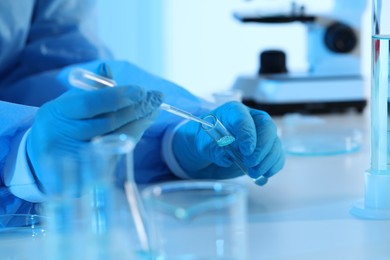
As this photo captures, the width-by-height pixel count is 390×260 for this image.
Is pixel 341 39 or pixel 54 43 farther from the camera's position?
pixel 341 39

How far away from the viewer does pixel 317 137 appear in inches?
66.1

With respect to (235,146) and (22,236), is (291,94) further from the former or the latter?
(22,236)

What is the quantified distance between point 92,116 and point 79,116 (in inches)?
0.7

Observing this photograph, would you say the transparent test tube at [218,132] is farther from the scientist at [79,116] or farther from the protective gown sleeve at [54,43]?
the protective gown sleeve at [54,43]

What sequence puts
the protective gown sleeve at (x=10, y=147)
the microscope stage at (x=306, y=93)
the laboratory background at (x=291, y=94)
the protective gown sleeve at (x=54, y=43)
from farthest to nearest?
the microscope stage at (x=306, y=93), the protective gown sleeve at (x=54, y=43), the protective gown sleeve at (x=10, y=147), the laboratory background at (x=291, y=94)

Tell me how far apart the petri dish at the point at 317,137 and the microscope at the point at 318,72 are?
0.27 feet

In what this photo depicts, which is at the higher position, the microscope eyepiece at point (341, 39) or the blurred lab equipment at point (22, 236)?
the microscope eyepiece at point (341, 39)

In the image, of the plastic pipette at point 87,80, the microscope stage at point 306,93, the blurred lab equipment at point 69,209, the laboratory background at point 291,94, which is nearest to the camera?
the blurred lab equipment at point 69,209

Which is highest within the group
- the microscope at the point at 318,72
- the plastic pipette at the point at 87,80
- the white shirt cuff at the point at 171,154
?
the microscope at the point at 318,72

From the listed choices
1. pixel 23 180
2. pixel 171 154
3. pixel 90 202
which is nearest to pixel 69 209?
pixel 90 202

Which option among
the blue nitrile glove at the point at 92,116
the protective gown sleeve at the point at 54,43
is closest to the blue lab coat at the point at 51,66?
the protective gown sleeve at the point at 54,43

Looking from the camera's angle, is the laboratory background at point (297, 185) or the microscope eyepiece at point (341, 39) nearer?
the laboratory background at point (297, 185)

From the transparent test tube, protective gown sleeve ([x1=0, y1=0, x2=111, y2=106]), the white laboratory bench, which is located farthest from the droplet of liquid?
protective gown sleeve ([x1=0, y1=0, x2=111, y2=106])

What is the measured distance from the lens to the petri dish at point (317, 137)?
61.2 inches
